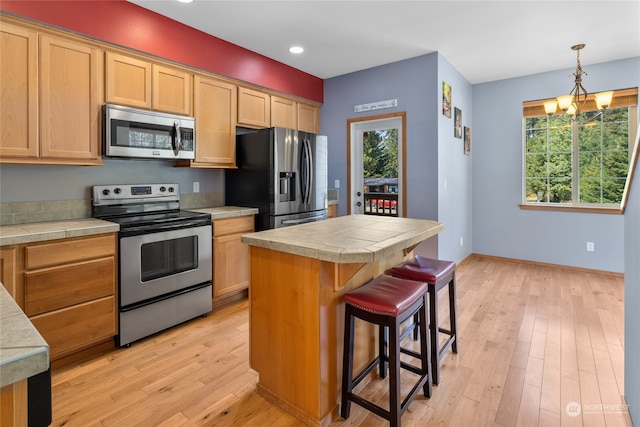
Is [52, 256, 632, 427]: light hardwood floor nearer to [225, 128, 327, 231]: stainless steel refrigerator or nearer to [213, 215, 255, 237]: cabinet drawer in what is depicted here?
[213, 215, 255, 237]: cabinet drawer

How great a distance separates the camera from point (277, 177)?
348cm

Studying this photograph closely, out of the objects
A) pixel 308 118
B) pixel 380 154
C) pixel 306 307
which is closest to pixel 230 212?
pixel 306 307

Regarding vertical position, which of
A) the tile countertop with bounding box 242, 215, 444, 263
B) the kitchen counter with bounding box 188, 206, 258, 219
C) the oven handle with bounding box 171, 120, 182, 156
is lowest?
the tile countertop with bounding box 242, 215, 444, 263

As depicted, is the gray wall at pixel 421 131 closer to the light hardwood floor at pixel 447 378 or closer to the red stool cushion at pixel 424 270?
the light hardwood floor at pixel 447 378

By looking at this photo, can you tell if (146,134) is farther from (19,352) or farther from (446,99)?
(446,99)

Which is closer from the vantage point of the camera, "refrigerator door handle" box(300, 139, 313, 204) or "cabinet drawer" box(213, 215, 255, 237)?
"cabinet drawer" box(213, 215, 255, 237)

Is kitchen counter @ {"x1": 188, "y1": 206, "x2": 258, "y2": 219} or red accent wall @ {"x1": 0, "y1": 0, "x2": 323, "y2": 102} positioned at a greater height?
red accent wall @ {"x1": 0, "y1": 0, "x2": 323, "y2": 102}

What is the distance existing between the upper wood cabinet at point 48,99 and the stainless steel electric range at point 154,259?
1.53 feet

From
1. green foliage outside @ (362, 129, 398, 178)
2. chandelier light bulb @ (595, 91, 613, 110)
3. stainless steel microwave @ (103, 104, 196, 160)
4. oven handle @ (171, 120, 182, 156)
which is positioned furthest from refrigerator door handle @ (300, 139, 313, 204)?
chandelier light bulb @ (595, 91, 613, 110)

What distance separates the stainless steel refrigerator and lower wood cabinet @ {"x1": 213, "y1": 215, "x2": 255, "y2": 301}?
281mm

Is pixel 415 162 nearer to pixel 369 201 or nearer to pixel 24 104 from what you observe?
pixel 369 201

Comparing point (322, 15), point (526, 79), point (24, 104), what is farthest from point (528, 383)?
point (526, 79)

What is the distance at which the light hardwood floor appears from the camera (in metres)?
1.78

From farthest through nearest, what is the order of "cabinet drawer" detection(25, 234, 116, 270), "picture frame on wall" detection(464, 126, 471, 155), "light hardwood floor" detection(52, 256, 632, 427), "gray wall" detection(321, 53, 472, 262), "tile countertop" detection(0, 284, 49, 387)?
"picture frame on wall" detection(464, 126, 471, 155) → "gray wall" detection(321, 53, 472, 262) → "cabinet drawer" detection(25, 234, 116, 270) → "light hardwood floor" detection(52, 256, 632, 427) → "tile countertop" detection(0, 284, 49, 387)
